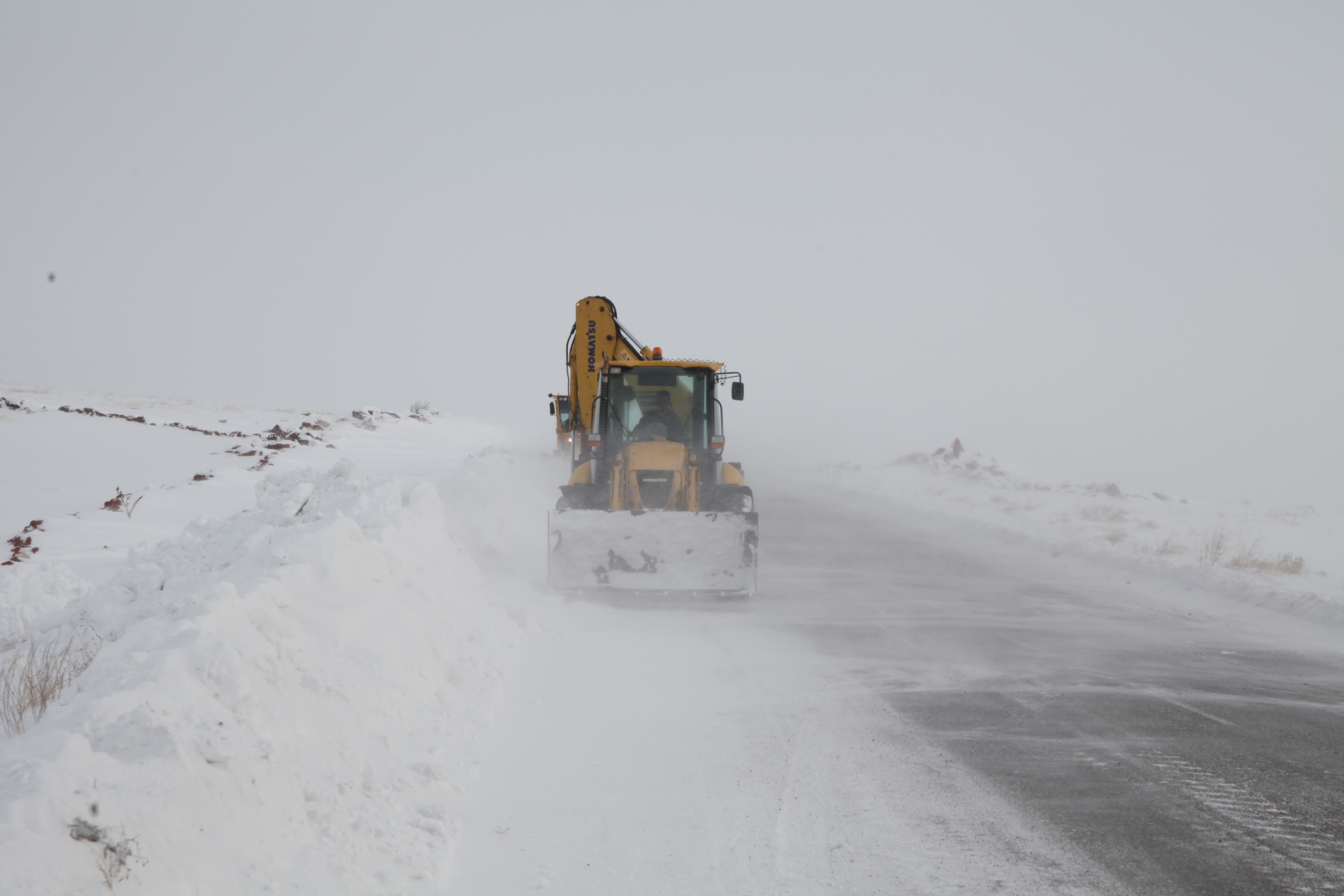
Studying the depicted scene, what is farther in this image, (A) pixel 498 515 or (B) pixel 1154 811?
(A) pixel 498 515

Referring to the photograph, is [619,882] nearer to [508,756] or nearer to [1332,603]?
[508,756]

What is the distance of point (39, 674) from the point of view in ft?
13.4

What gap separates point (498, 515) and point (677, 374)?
389cm

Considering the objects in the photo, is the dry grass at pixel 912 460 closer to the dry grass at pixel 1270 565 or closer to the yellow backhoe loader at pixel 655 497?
the dry grass at pixel 1270 565

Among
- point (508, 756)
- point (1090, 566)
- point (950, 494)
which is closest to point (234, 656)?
point (508, 756)

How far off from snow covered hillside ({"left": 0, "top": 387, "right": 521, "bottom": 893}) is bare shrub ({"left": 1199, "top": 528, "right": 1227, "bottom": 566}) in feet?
35.7

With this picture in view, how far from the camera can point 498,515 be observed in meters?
12.6

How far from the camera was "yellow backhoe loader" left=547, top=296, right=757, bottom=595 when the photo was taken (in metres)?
9.40

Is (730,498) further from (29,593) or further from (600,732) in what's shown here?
(29,593)

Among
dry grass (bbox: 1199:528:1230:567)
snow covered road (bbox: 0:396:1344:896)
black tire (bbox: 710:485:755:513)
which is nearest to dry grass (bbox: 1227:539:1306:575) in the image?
dry grass (bbox: 1199:528:1230:567)

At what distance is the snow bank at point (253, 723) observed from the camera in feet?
8.52

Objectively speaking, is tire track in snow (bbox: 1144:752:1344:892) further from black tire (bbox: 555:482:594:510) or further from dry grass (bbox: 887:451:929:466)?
dry grass (bbox: 887:451:929:466)

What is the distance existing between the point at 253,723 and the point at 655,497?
7.20 metres

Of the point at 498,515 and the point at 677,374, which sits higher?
the point at 677,374
